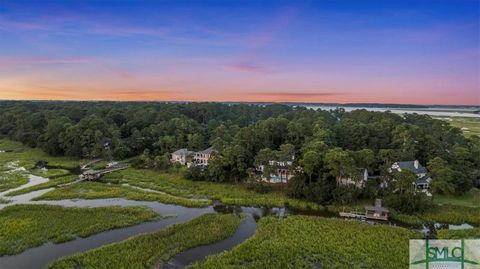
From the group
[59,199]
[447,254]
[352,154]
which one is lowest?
[59,199]

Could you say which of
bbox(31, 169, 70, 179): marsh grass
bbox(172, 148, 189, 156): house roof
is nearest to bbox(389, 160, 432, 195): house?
bbox(172, 148, 189, 156): house roof

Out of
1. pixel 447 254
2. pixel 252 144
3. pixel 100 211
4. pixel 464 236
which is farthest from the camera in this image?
pixel 252 144

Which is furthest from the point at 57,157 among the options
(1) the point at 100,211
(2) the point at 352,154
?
(2) the point at 352,154

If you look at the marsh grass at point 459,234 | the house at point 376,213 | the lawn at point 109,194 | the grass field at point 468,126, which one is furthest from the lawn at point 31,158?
the grass field at point 468,126

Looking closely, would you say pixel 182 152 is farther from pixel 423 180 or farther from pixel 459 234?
pixel 459 234

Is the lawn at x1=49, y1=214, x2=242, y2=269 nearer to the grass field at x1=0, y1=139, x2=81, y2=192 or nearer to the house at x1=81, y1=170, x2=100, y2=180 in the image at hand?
the house at x1=81, y1=170, x2=100, y2=180

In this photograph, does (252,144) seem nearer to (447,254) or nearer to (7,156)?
(447,254)
